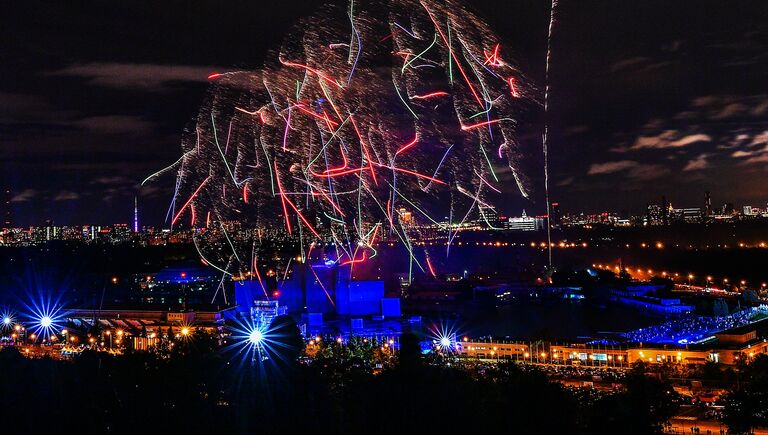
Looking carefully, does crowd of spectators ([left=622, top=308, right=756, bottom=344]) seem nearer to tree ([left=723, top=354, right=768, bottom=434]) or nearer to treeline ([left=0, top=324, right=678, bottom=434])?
tree ([left=723, top=354, right=768, bottom=434])

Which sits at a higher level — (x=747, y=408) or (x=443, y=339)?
(x=443, y=339)

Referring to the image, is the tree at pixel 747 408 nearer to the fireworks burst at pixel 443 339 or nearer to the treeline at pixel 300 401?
the treeline at pixel 300 401

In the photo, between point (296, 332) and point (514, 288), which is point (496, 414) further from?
point (514, 288)

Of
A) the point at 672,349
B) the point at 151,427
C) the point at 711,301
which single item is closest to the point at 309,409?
the point at 151,427

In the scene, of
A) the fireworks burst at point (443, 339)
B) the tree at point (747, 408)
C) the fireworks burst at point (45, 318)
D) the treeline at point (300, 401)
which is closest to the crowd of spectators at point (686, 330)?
the fireworks burst at point (443, 339)

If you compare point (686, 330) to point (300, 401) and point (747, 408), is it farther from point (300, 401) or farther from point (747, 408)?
point (300, 401)

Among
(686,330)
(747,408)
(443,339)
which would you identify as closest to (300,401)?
(747,408)

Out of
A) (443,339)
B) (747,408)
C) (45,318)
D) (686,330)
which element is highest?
(45,318)

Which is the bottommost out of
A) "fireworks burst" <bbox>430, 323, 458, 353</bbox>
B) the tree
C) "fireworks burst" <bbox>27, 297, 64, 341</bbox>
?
the tree

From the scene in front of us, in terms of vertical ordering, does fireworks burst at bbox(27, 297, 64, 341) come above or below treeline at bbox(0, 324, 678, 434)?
above

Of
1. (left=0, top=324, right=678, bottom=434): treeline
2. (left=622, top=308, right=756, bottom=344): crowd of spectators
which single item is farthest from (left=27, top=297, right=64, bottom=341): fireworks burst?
(left=622, top=308, right=756, bottom=344): crowd of spectators

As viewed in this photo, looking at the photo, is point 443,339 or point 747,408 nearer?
point 747,408
